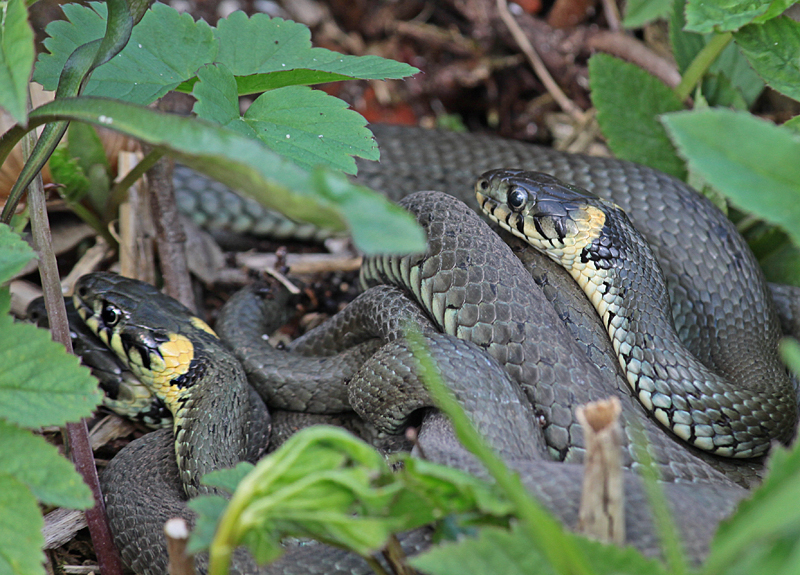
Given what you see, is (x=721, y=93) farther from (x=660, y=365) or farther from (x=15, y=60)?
(x=15, y=60)

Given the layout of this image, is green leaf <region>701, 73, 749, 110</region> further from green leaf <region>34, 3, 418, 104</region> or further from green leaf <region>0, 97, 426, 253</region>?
green leaf <region>0, 97, 426, 253</region>

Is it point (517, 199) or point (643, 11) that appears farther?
point (643, 11)

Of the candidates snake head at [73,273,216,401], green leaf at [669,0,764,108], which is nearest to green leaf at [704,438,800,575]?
snake head at [73,273,216,401]

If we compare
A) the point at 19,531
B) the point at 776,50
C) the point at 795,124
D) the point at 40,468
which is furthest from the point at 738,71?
the point at 19,531

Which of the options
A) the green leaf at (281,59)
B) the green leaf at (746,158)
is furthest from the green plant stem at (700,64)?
the green leaf at (746,158)

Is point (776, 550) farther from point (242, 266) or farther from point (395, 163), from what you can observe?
point (395, 163)

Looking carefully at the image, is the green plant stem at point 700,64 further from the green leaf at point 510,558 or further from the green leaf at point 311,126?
the green leaf at point 510,558

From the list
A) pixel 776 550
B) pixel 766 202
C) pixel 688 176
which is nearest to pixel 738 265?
pixel 688 176
